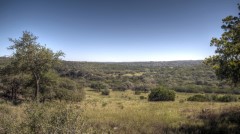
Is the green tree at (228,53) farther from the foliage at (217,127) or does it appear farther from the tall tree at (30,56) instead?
the tall tree at (30,56)

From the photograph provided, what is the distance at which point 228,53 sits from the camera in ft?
34.6

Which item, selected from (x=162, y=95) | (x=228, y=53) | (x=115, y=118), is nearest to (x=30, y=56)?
(x=115, y=118)

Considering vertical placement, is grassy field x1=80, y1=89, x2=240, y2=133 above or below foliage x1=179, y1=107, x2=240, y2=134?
below

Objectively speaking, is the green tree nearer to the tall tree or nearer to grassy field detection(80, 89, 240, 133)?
grassy field detection(80, 89, 240, 133)

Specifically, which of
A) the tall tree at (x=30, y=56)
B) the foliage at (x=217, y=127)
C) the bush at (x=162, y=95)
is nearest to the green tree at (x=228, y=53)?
the foliage at (x=217, y=127)

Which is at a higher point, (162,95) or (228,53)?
(228,53)

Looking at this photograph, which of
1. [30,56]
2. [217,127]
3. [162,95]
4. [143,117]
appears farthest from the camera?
[162,95]

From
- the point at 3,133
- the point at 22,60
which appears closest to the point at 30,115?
the point at 3,133

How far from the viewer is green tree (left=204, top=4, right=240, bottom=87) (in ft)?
33.6

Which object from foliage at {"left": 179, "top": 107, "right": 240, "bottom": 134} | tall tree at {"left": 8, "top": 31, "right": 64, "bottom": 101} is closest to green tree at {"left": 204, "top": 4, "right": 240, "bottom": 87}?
foliage at {"left": 179, "top": 107, "right": 240, "bottom": 134}

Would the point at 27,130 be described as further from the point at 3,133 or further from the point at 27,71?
the point at 27,71

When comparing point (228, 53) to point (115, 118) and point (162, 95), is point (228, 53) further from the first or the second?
point (162, 95)

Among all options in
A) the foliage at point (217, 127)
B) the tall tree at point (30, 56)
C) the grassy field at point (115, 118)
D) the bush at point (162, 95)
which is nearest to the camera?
the grassy field at point (115, 118)

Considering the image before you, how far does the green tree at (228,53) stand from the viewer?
10242 millimetres
